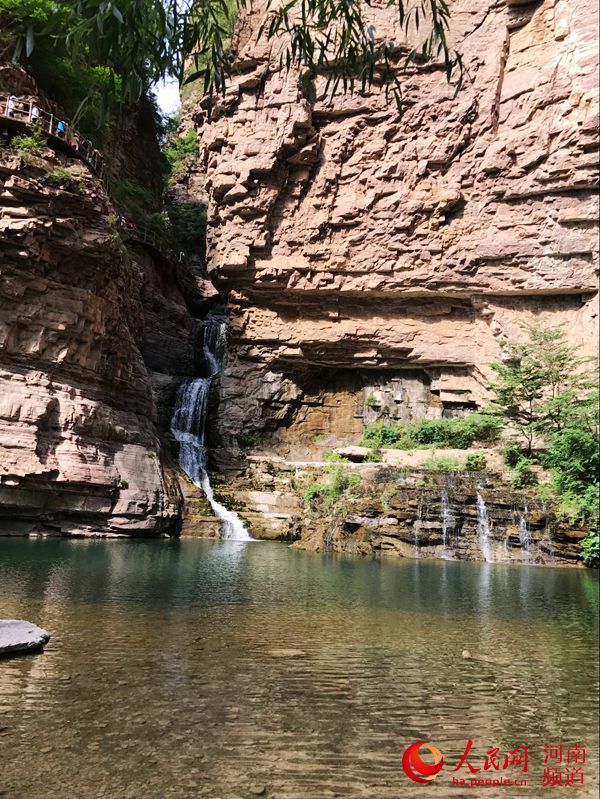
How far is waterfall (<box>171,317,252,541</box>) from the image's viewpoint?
17125mm

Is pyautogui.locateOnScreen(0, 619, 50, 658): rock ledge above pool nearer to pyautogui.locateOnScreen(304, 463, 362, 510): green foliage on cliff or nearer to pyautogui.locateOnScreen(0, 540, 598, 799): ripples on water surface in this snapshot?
pyautogui.locateOnScreen(0, 540, 598, 799): ripples on water surface

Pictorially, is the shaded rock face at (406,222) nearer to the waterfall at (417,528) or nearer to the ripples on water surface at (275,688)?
the waterfall at (417,528)

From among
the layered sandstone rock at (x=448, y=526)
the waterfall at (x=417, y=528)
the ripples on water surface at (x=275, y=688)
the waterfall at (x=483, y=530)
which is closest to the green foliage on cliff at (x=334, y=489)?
the layered sandstone rock at (x=448, y=526)

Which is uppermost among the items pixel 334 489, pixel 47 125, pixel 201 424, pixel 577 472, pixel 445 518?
pixel 47 125

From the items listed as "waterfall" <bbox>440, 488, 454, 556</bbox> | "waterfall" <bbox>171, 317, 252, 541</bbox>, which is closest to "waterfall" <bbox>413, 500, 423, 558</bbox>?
"waterfall" <bbox>440, 488, 454, 556</bbox>

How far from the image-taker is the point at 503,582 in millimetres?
10000

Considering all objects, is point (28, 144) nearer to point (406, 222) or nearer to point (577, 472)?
point (406, 222)

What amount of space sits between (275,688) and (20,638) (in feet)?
6.60

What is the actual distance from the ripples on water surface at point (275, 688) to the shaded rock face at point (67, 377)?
6744mm

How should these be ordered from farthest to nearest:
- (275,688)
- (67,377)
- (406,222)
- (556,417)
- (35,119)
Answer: (406,222) → (556,417) → (35,119) → (67,377) → (275,688)

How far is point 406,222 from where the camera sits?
22000 mm

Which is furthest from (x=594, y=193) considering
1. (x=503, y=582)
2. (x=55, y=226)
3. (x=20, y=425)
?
(x=20, y=425)

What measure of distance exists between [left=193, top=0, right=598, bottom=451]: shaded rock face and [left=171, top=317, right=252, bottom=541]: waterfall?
1.09 m

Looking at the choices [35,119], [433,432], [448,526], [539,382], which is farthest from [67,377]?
[539,382]
